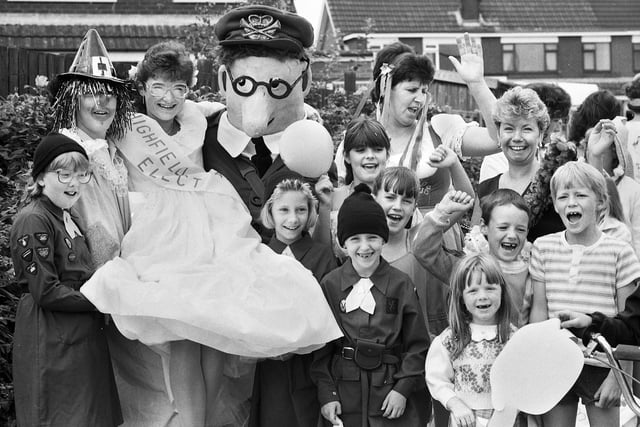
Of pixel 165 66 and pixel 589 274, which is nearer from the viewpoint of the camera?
pixel 589 274

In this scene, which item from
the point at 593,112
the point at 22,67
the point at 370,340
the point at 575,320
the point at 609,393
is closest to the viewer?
the point at 575,320

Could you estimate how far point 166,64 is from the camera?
5488mm

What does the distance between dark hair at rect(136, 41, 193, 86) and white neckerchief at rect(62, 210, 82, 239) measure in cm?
88

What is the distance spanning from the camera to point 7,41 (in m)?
15.9

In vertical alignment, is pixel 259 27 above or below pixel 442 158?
above

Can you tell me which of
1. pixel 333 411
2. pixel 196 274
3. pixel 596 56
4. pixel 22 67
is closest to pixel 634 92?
pixel 333 411

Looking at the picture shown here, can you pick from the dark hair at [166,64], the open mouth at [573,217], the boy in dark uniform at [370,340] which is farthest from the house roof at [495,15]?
the open mouth at [573,217]

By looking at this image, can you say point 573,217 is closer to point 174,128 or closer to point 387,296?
point 387,296

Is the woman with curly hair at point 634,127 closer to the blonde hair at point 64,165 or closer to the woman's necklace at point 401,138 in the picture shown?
the woman's necklace at point 401,138

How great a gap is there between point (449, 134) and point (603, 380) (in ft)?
5.81

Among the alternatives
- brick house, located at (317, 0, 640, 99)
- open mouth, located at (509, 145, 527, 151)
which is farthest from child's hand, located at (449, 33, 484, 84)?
brick house, located at (317, 0, 640, 99)

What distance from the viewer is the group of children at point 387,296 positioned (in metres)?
4.85

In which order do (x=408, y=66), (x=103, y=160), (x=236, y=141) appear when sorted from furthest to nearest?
(x=408, y=66) → (x=236, y=141) → (x=103, y=160)

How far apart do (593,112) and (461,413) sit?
3.13 metres
